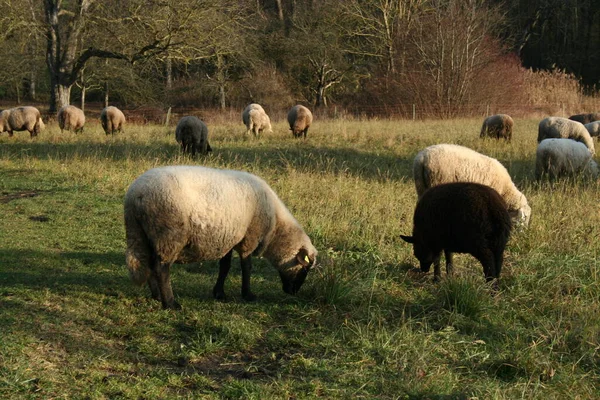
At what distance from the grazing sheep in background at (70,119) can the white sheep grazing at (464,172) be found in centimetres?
1827

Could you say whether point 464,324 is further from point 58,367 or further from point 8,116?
point 8,116

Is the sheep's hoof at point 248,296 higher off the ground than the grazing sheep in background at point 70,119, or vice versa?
the grazing sheep in background at point 70,119

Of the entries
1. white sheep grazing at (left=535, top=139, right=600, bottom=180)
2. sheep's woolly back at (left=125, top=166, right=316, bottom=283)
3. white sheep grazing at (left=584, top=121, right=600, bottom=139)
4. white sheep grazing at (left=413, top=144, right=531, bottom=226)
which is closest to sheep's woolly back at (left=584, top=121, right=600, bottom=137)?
white sheep grazing at (left=584, top=121, right=600, bottom=139)

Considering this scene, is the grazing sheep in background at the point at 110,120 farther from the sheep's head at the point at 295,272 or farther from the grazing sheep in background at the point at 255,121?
the sheep's head at the point at 295,272

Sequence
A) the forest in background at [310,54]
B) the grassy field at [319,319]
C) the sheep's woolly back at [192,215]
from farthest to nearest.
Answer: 1. the forest in background at [310,54]
2. the sheep's woolly back at [192,215]
3. the grassy field at [319,319]

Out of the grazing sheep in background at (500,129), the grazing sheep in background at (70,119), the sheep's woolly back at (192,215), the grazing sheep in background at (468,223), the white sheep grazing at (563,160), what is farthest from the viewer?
the grazing sheep in background at (70,119)

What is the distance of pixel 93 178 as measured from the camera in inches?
475

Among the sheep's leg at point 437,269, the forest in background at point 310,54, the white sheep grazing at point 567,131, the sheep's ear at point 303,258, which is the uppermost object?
the forest in background at point 310,54

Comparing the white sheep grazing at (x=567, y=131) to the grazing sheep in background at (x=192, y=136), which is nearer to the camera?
the white sheep grazing at (x=567, y=131)

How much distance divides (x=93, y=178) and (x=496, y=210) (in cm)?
816

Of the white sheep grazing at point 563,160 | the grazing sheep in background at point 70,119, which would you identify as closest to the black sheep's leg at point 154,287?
the white sheep grazing at point 563,160

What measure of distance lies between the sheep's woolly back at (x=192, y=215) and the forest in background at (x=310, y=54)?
777 inches

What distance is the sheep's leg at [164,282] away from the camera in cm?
573

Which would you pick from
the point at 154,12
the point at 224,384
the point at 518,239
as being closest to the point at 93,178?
the point at 518,239
